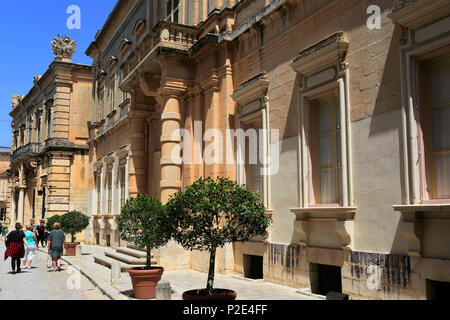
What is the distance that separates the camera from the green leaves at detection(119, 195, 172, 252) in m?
9.80

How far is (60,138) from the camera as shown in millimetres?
31234

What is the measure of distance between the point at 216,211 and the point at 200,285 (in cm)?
406

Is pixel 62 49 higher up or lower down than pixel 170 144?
higher up

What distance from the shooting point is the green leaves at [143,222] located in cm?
980

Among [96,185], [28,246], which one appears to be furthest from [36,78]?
[28,246]

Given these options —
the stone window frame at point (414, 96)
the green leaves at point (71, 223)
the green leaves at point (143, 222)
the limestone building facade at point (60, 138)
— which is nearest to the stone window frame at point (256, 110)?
the green leaves at point (143, 222)

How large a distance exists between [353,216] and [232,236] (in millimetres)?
2317

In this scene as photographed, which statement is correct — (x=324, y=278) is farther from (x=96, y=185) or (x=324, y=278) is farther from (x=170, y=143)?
(x=96, y=185)

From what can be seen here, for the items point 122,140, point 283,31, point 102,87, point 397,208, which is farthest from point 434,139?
point 102,87

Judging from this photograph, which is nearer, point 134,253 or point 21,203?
point 134,253

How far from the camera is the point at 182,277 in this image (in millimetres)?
12125

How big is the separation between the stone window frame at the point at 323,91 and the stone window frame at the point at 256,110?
136cm

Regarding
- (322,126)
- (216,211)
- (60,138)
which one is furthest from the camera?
(60,138)

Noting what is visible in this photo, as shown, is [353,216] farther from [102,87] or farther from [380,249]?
[102,87]
